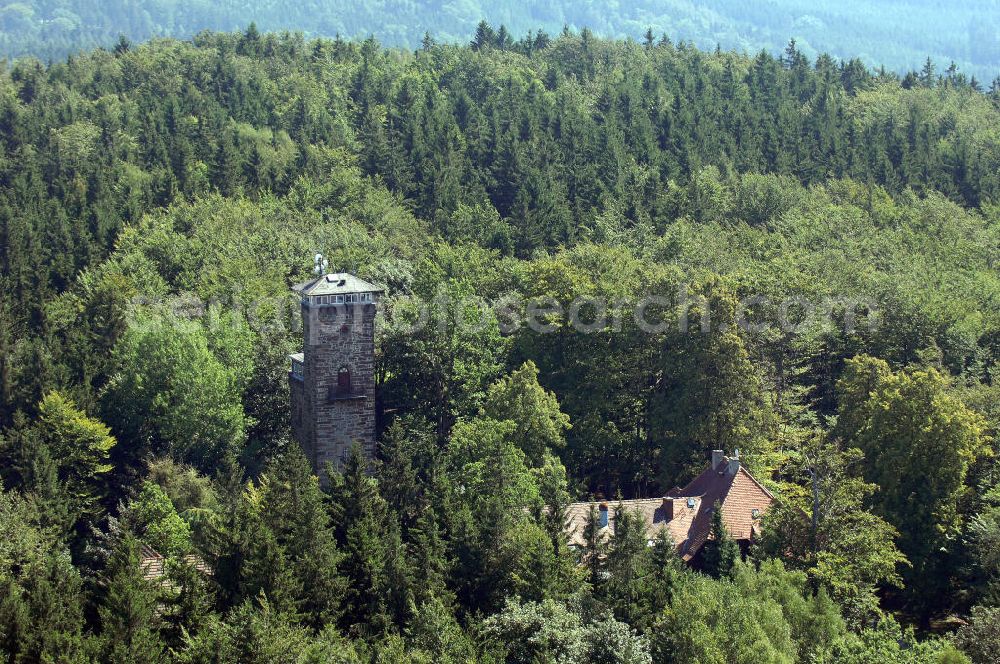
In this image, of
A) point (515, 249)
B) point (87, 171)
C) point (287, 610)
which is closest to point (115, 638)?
point (287, 610)

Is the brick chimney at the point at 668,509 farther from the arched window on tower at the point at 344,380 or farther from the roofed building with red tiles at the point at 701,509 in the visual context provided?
the arched window on tower at the point at 344,380

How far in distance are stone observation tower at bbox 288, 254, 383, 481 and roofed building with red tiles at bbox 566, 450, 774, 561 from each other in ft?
29.5

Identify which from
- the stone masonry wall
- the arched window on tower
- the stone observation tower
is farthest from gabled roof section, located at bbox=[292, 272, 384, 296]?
the arched window on tower

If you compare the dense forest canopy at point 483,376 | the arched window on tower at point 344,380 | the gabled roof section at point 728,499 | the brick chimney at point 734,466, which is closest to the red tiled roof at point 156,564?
the dense forest canopy at point 483,376

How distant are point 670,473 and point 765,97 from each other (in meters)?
70.4

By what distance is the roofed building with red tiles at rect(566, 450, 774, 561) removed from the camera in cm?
4888

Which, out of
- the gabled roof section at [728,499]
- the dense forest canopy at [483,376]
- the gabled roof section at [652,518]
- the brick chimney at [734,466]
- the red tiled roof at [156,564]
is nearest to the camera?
the dense forest canopy at [483,376]

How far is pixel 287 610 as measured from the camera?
136 ft

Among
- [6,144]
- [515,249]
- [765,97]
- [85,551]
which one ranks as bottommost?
[85,551]

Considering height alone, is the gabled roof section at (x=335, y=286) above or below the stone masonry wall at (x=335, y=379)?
above

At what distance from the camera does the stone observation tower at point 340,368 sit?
5512 centimetres

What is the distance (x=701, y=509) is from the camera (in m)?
50.5

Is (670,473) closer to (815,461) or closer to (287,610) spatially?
(815,461)

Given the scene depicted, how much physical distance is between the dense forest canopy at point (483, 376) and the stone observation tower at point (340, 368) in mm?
2861
